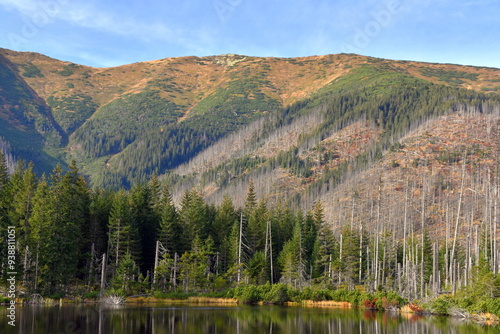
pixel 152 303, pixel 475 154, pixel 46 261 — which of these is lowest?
pixel 152 303

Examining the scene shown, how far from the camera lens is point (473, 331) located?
4303cm

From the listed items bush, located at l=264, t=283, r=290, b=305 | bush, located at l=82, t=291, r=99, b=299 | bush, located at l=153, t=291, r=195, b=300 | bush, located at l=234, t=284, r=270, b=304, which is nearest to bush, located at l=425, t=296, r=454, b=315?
bush, located at l=264, t=283, r=290, b=305

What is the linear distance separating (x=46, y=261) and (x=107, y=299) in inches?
337

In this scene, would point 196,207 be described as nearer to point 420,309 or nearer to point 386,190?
point 420,309

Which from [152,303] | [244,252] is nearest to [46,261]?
[152,303]

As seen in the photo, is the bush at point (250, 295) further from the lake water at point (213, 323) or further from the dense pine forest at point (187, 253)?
the lake water at point (213, 323)

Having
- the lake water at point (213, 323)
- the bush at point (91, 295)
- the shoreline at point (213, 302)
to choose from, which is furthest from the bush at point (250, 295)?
the bush at point (91, 295)

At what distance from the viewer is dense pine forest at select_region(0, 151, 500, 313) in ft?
219

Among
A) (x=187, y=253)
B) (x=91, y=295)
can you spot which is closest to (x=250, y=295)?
(x=187, y=253)

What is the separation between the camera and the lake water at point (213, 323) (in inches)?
1603

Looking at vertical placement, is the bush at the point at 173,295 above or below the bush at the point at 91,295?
below

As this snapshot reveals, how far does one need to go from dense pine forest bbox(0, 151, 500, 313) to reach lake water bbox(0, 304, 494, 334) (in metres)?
8.11

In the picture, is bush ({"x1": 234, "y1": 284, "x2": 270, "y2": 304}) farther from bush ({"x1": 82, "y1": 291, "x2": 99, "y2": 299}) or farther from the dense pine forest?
bush ({"x1": 82, "y1": 291, "x2": 99, "y2": 299})

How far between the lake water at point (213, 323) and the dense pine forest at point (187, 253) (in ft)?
26.6
